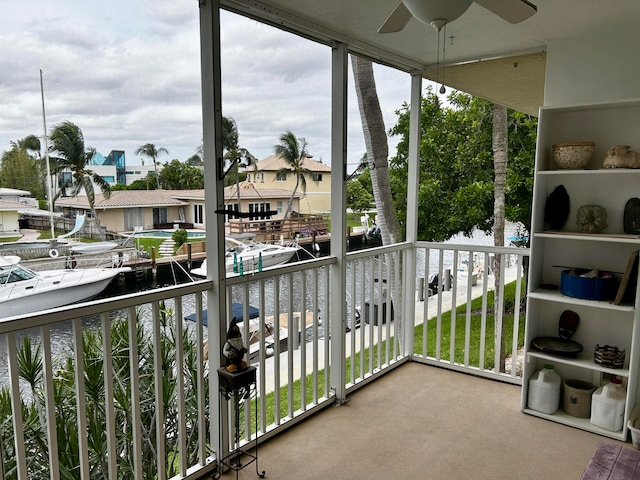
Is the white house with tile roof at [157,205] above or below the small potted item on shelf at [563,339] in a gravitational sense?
above

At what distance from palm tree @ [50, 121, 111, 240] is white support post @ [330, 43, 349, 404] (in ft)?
4.90

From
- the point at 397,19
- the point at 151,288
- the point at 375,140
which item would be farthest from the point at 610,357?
the point at 375,140

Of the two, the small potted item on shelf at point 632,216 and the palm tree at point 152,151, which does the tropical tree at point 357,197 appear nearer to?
the palm tree at point 152,151

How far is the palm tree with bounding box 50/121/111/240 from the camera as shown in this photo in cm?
178

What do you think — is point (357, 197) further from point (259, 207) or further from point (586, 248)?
point (586, 248)

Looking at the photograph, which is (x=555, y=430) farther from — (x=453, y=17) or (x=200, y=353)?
(x=453, y=17)

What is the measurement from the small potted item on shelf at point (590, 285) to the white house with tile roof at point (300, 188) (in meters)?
1.54

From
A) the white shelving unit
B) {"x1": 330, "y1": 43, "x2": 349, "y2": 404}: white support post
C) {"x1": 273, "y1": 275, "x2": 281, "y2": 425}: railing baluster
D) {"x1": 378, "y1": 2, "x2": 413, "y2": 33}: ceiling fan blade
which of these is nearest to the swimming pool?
{"x1": 273, "y1": 275, "x2": 281, "y2": 425}: railing baluster

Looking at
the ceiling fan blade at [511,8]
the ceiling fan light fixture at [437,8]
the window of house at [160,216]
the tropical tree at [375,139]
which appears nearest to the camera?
the ceiling fan light fixture at [437,8]

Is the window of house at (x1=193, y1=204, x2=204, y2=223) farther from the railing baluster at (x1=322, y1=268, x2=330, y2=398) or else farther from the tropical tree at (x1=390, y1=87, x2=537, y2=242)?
the tropical tree at (x1=390, y1=87, x2=537, y2=242)

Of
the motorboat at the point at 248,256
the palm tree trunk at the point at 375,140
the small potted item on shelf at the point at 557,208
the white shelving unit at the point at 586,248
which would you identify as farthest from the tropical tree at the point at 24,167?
the palm tree trunk at the point at 375,140

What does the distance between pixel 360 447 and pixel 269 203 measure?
1467mm

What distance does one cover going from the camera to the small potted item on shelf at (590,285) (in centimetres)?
280

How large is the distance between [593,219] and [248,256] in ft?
6.77
